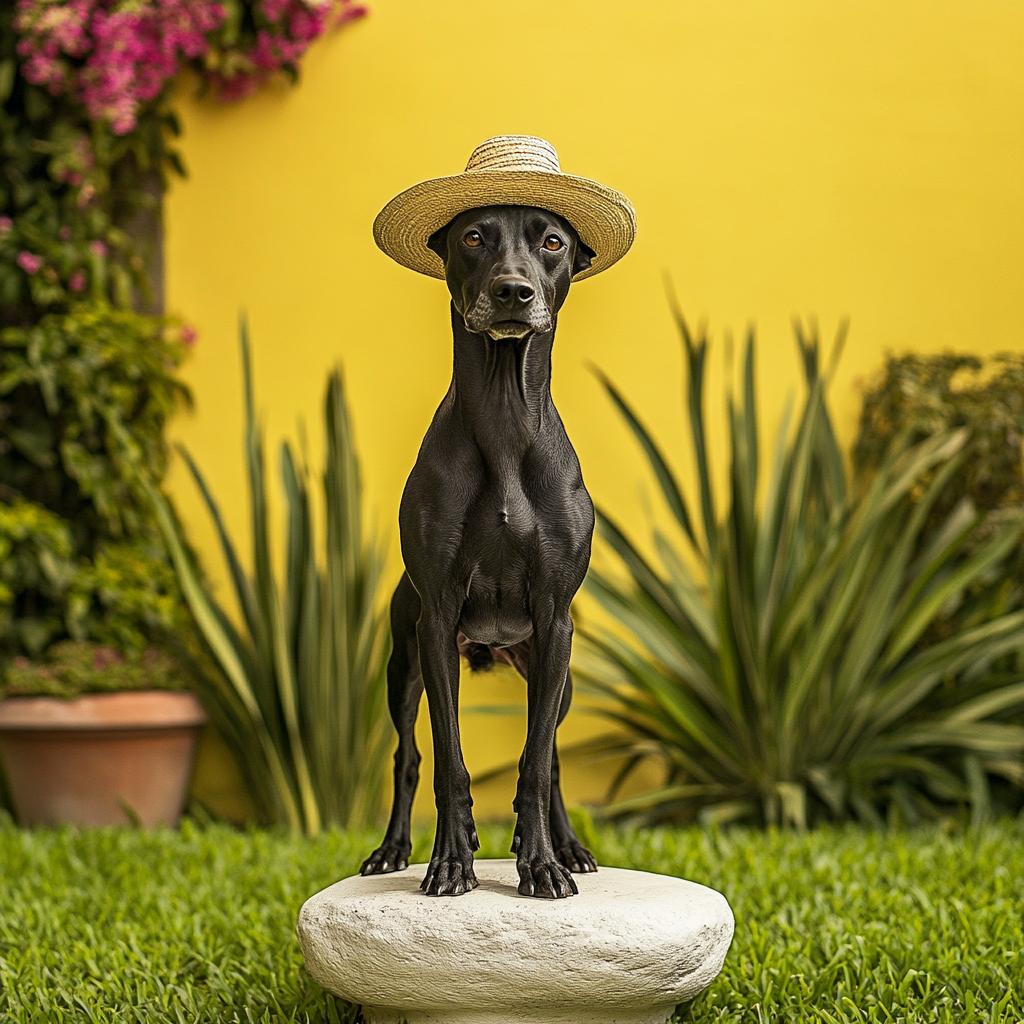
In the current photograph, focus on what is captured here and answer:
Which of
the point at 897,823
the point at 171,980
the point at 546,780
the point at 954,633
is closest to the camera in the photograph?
the point at 546,780

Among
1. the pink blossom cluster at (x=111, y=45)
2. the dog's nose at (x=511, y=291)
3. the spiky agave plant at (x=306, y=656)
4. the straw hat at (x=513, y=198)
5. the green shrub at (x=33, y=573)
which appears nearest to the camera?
the dog's nose at (x=511, y=291)

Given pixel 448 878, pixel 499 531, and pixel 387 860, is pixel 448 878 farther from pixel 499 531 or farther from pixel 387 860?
pixel 499 531

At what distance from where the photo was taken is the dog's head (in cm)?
153

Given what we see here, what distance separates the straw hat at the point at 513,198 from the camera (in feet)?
5.30

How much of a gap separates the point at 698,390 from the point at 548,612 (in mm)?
2102

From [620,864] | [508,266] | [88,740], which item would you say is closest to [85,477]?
[88,740]

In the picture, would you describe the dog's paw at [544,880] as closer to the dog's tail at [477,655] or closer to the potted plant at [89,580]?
the dog's tail at [477,655]

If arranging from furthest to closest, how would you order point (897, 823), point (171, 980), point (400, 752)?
point (897, 823) < point (171, 980) < point (400, 752)

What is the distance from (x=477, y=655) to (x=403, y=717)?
0.53 ft

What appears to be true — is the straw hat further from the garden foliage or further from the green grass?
the garden foliage

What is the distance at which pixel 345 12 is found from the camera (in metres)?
4.18

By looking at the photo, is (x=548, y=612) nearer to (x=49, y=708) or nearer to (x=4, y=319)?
(x=49, y=708)

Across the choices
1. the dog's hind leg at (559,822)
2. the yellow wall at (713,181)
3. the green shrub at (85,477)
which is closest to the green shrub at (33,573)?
the green shrub at (85,477)

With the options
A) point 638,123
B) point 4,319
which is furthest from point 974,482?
point 4,319
